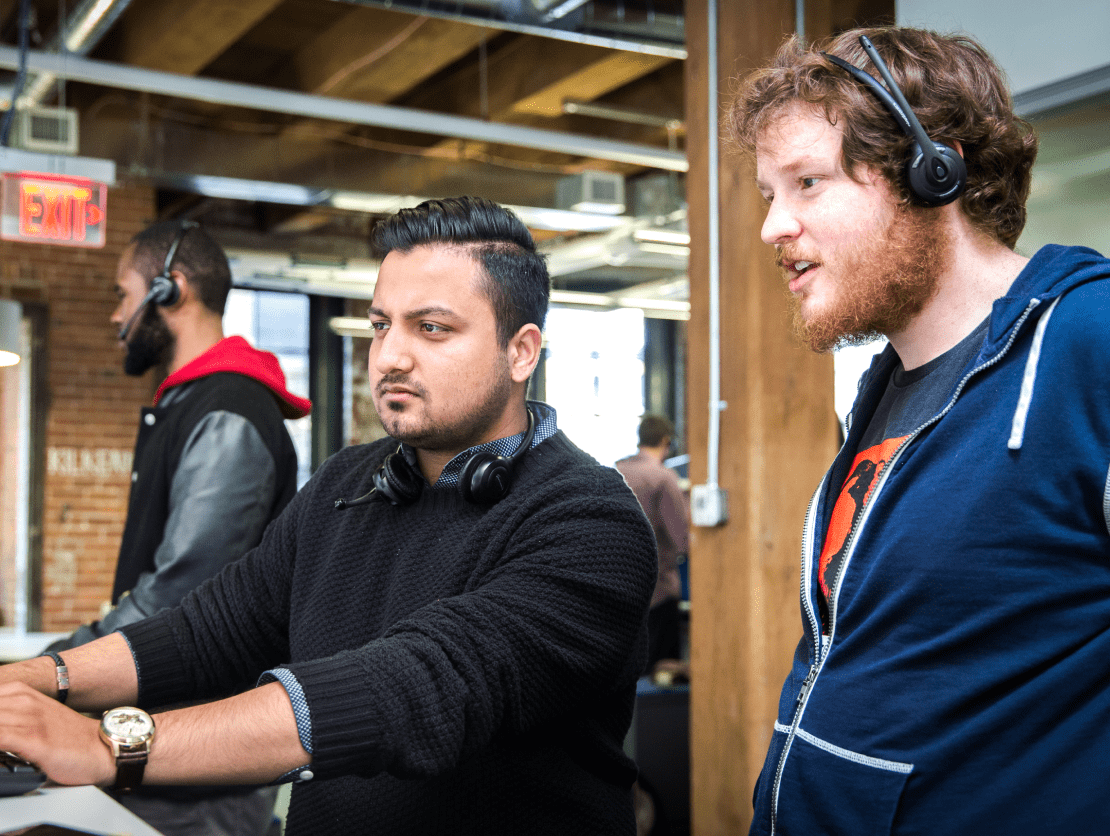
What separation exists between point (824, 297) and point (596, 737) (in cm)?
60

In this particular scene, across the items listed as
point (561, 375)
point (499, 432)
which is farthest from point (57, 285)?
point (499, 432)

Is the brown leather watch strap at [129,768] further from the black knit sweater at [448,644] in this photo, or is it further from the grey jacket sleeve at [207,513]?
the grey jacket sleeve at [207,513]

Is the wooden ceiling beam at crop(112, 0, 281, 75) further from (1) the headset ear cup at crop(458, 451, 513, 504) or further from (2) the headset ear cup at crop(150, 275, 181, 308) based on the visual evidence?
(1) the headset ear cup at crop(458, 451, 513, 504)

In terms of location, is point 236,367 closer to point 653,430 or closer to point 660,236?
point 653,430

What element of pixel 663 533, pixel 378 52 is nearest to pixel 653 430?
pixel 663 533

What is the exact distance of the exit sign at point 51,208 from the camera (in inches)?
199

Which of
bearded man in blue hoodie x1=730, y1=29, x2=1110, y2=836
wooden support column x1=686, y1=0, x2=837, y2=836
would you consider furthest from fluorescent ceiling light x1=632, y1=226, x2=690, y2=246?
bearded man in blue hoodie x1=730, y1=29, x2=1110, y2=836

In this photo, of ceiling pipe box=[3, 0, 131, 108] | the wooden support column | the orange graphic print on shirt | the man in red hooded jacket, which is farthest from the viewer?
ceiling pipe box=[3, 0, 131, 108]

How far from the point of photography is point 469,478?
4.57 feet

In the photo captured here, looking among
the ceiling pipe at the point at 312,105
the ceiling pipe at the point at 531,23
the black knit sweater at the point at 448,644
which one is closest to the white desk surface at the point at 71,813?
the black knit sweater at the point at 448,644

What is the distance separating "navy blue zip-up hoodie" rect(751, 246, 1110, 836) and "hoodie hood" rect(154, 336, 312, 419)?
1.48 metres

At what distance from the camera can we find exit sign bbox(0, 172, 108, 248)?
5051mm

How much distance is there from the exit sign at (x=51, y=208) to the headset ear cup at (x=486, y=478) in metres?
4.41

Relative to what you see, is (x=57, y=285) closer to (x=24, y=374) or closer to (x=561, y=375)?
(x=24, y=374)
